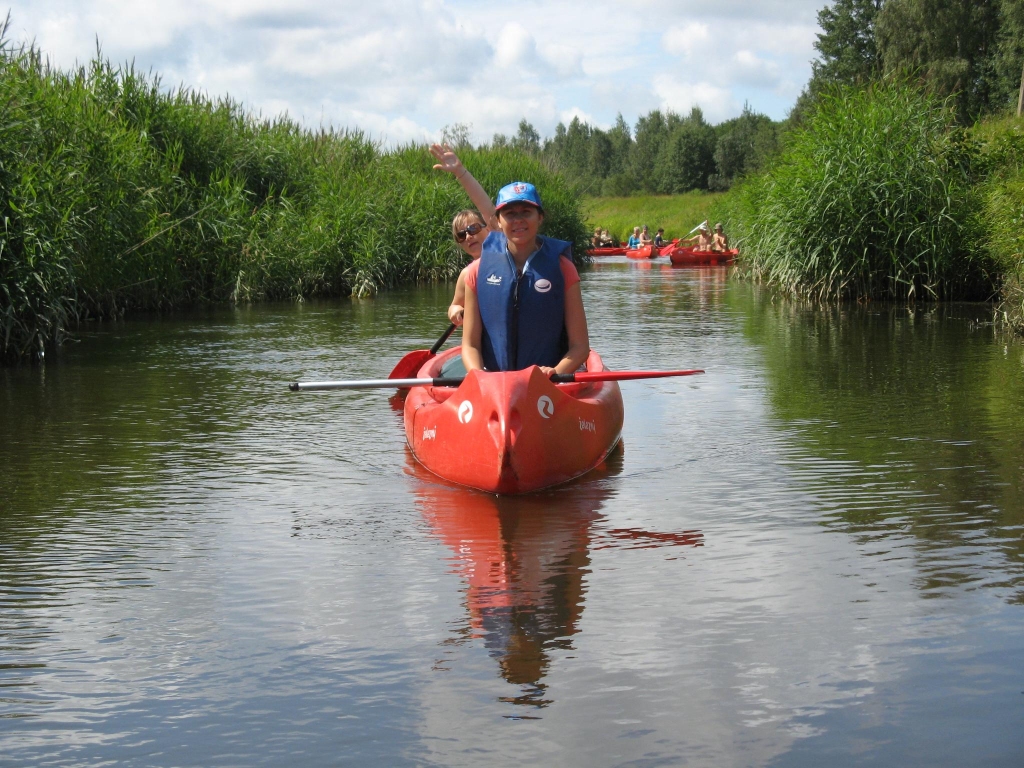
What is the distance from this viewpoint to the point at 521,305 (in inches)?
231

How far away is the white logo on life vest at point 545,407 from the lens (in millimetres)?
5305

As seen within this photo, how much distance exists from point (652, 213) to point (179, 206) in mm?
35765

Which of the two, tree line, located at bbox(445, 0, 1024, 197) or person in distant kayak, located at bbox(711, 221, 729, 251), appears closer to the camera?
person in distant kayak, located at bbox(711, 221, 729, 251)

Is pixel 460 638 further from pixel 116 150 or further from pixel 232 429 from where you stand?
pixel 116 150

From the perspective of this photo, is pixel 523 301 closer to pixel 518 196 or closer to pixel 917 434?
pixel 518 196

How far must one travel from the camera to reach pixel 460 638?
362 cm

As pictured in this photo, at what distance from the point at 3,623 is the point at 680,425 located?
4.23 m

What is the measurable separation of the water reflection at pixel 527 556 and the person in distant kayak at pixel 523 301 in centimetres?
62

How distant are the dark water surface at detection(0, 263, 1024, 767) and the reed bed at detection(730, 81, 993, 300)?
243 inches

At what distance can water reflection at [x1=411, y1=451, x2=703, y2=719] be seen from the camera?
11.6ft

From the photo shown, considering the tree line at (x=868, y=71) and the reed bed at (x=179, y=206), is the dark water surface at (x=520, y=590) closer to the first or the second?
the reed bed at (x=179, y=206)

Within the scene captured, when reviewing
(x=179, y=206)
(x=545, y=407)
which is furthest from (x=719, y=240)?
(x=545, y=407)

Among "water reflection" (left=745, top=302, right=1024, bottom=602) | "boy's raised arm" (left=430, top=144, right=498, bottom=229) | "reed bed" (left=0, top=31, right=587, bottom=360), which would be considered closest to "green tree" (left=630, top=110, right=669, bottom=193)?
"reed bed" (left=0, top=31, right=587, bottom=360)

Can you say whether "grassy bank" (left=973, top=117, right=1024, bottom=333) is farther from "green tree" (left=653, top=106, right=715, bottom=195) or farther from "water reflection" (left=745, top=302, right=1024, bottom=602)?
"green tree" (left=653, top=106, right=715, bottom=195)
